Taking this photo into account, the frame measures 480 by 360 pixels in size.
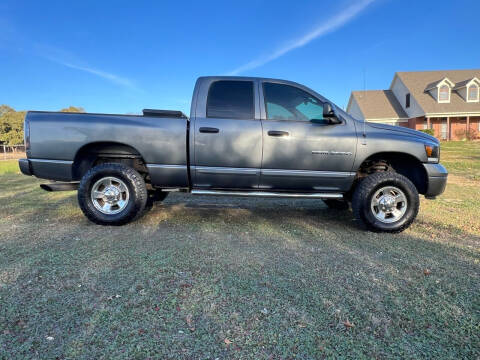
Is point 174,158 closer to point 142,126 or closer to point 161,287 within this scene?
point 142,126

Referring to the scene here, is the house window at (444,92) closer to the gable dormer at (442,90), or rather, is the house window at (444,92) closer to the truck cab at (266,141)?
the gable dormer at (442,90)

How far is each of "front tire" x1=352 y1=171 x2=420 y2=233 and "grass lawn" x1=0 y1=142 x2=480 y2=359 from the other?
19 cm

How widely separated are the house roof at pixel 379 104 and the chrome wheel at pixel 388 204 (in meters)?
24.7

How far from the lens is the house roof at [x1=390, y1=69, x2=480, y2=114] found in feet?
77.0

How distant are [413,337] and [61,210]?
5007mm

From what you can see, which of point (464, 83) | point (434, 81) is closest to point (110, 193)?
point (464, 83)

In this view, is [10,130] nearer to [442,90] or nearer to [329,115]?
[329,115]

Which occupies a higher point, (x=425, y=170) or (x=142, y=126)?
(x=142, y=126)

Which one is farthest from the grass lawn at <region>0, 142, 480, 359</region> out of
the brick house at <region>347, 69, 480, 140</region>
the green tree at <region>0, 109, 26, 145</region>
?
the green tree at <region>0, 109, 26, 145</region>

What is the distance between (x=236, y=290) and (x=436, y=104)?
28155 mm

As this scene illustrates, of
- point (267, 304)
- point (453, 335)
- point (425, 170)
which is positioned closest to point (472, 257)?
point (425, 170)

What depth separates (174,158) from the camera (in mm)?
3756

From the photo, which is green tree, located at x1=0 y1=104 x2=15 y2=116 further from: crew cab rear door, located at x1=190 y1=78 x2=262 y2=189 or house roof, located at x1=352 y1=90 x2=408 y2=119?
crew cab rear door, located at x1=190 y1=78 x2=262 y2=189

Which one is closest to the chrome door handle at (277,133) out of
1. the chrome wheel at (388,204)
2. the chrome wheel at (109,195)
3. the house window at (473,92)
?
the chrome wheel at (388,204)
